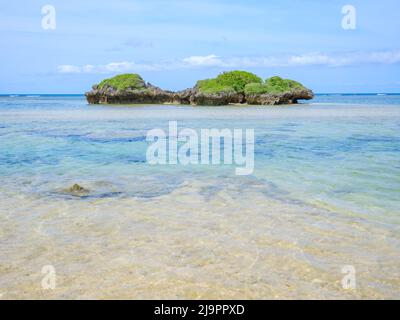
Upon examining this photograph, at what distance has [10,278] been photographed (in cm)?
514

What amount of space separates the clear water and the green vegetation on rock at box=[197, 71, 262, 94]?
176 feet

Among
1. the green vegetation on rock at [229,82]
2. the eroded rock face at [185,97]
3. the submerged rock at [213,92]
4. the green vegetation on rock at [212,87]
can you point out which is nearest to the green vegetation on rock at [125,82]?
the submerged rock at [213,92]

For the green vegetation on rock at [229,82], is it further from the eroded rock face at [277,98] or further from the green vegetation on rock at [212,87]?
the eroded rock face at [277,98]

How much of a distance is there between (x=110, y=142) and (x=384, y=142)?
12017mm

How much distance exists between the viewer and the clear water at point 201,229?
5.01 metres

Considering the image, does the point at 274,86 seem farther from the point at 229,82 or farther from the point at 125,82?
the point at 125,82

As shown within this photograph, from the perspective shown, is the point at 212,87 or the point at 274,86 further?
the point at 274,86

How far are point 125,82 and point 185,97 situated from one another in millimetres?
12213

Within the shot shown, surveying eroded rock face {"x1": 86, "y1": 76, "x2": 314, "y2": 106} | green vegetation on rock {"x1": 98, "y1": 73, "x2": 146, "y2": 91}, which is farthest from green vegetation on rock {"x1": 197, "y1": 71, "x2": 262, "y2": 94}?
green vegetation on rock {"x1": 98, "y1": 73, "x2": 146, "y2": 91}

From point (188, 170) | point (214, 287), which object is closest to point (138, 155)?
point (188, 170)

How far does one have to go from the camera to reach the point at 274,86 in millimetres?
68250

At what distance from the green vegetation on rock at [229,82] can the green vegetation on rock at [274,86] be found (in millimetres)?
2247

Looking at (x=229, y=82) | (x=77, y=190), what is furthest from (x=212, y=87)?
(x=77, y=190)

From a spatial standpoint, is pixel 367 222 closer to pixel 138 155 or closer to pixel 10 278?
pixel 10 278
